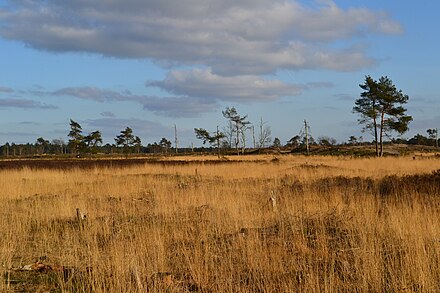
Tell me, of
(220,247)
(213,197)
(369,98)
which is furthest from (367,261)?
(369,98)

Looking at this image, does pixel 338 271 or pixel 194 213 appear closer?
pixel 338 271

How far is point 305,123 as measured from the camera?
5675 centimetres

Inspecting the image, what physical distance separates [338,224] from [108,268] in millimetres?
4037

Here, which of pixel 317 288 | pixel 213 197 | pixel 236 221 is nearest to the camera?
pixel 317 288

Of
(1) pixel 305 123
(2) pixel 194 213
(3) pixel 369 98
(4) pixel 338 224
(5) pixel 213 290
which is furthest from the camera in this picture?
(1) pixel 305 123

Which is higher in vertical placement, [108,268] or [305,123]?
[305,123]

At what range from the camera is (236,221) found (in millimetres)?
7516

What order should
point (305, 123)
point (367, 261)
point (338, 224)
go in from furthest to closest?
point (305, 123) → point (338, 224) → point (367, 261)

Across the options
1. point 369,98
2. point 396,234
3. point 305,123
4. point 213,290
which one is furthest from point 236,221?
point 305,123

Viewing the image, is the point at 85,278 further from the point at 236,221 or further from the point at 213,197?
the point at 213,197

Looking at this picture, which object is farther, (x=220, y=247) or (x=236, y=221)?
(x=236, y=221)

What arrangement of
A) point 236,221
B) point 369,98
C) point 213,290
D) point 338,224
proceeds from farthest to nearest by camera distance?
point 369,98, point 236,221, point 338,224, point 213,290

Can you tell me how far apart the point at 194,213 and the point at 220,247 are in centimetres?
313

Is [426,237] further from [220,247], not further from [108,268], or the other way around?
[108,268]
